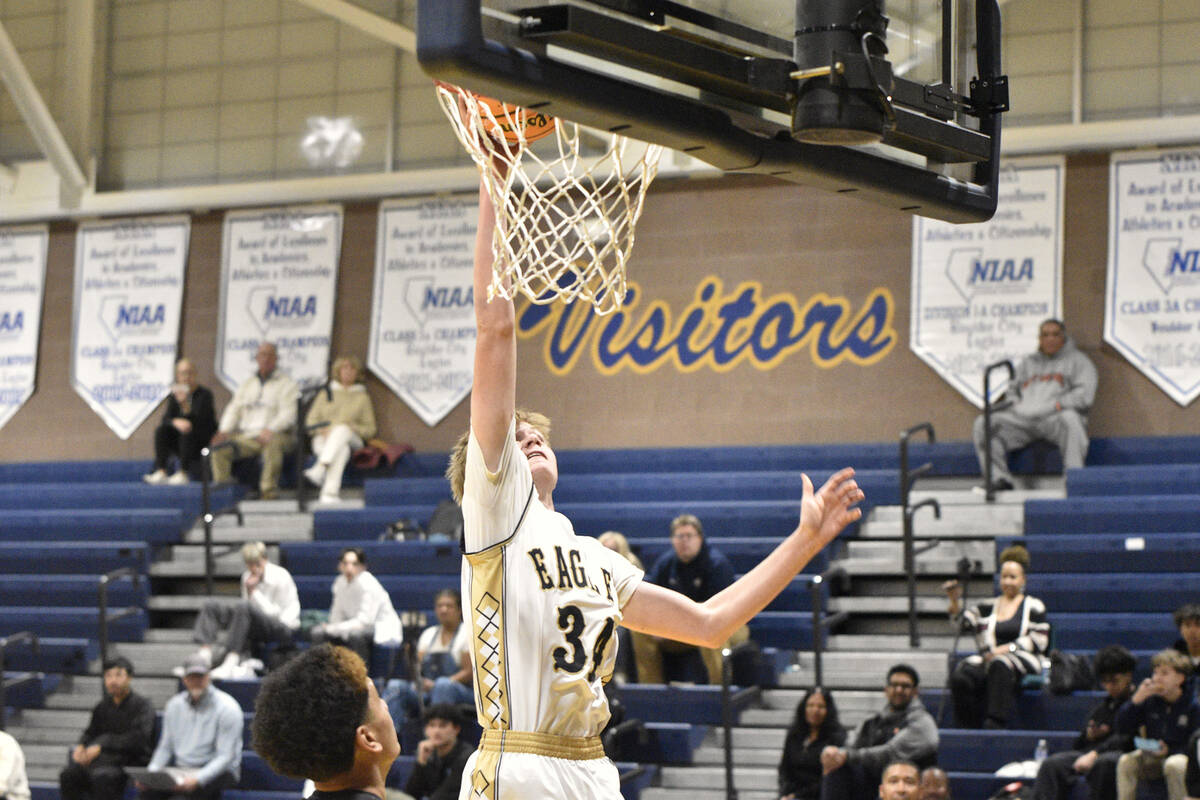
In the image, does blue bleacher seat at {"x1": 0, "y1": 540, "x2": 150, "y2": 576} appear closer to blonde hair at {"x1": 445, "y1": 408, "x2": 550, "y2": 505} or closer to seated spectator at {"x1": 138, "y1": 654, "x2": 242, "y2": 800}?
seated spectator at {"x1": 138, "y1": 654, "x2": 242, "y2": 800}

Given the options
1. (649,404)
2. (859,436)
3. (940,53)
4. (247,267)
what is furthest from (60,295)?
(940,53)

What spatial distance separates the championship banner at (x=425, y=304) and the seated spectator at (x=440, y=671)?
146 inches

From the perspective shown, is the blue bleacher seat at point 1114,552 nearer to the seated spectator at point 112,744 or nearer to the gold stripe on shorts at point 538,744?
the seated spectator at point 112,744

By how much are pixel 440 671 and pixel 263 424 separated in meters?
4.23

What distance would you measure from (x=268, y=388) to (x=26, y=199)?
3566 mm

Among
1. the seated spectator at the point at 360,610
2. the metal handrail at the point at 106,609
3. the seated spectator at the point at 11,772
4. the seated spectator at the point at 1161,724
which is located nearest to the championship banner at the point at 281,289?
the metal handrail at the point at 106,609

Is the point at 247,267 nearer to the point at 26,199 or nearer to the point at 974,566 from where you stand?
the point at 26,199

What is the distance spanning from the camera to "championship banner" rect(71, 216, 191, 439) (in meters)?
15.4

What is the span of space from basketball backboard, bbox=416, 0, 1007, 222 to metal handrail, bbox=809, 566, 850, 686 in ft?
20.3

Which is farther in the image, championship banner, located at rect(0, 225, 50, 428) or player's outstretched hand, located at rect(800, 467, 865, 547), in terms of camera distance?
championship banner, located at rect(0, 225, 50, 428)

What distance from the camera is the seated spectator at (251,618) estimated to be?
448 inches

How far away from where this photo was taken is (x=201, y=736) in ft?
34.0

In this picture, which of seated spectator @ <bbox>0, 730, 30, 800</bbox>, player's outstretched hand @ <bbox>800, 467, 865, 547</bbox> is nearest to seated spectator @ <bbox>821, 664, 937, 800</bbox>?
seated spectator @ <bbox>0, 730, 30, 800</bbox>

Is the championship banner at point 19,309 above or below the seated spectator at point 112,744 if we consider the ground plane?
above
